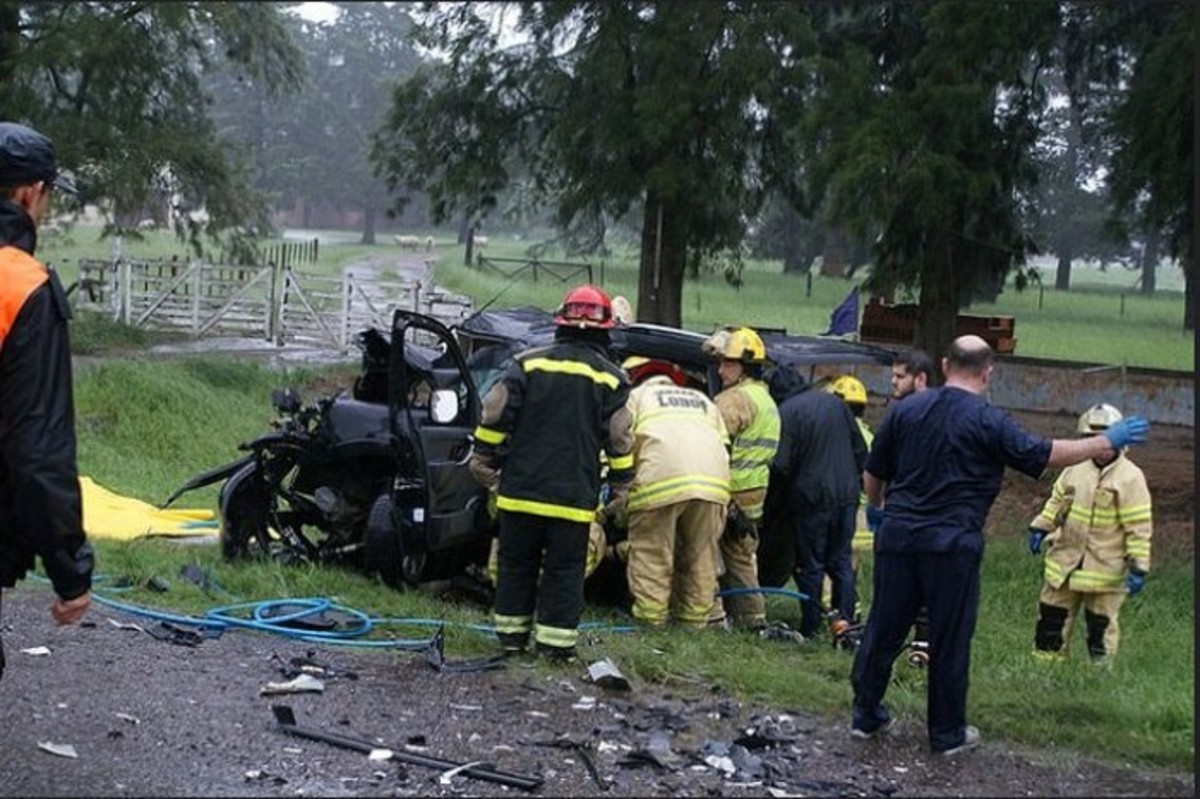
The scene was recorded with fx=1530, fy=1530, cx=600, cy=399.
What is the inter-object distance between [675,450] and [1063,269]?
1797 centimetres

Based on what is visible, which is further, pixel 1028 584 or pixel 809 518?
pixel 1028 584

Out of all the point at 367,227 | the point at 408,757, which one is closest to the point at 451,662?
the point at 408,757

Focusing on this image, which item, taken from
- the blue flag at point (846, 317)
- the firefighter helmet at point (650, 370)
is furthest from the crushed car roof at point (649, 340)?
the blue flag at point (846, 317)

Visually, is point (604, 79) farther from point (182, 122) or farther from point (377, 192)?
point (377, 192)

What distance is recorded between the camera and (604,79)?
19.0m

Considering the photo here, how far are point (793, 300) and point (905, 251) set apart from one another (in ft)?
21.8

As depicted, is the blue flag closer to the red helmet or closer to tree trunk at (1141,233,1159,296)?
tree trunk at (1141,233,1159,296)

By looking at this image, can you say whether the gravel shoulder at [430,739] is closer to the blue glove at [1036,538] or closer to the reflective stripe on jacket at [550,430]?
the reflective stripe on jacket at [550,430]

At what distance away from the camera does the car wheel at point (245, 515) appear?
934 centimetres

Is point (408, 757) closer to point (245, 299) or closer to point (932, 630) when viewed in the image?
point (932, 630)

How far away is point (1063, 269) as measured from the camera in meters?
24.5

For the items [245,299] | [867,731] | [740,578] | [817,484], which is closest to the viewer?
[867,731]

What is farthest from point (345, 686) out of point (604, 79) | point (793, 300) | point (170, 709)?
point (793, 300)

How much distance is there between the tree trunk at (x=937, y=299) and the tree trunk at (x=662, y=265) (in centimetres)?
326
